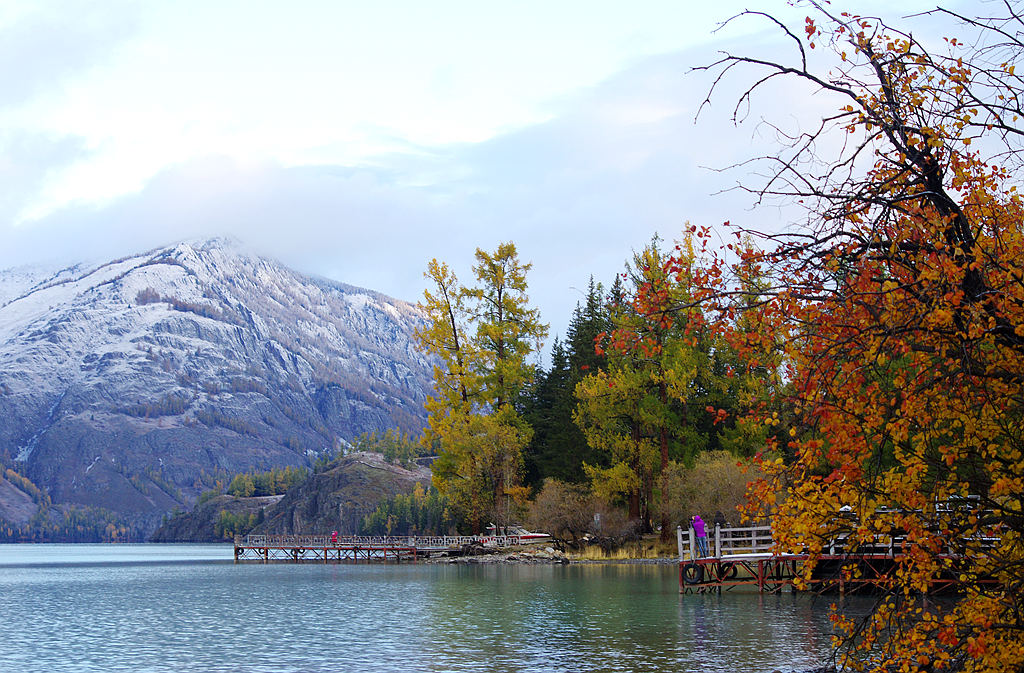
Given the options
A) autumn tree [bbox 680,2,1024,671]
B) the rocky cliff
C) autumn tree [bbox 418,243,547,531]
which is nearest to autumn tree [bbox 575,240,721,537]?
autumn tree [bbox 418,243,547,531]

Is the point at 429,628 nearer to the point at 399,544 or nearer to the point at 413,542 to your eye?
the point at 413,542

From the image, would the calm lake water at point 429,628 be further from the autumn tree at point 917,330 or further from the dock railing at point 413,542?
the dock railing at point 413,542

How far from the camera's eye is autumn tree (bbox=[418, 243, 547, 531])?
6366cm

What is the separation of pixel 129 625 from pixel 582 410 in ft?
102

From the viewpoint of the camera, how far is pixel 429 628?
28422 mm

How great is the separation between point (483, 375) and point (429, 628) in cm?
3707

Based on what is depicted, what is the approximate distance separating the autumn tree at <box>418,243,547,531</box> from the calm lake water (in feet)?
52.2

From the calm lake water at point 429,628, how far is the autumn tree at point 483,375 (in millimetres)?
15897

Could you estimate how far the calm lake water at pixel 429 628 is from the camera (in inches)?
859

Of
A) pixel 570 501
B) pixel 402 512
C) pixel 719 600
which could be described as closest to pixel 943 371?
pixel 719 600

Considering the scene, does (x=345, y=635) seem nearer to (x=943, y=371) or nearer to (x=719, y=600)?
(x=719, y=600)

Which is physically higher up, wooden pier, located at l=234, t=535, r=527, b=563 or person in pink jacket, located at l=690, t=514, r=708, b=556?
person in pink jacket, located at l=690, t=514, r=708, b=556

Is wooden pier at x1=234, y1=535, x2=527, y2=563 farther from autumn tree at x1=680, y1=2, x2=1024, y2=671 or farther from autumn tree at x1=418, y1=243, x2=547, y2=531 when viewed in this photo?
autumn tree at x1=680, y1=2, x2=1024, y2=671

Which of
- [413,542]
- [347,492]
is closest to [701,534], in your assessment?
[413,542]
